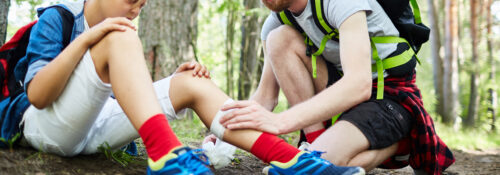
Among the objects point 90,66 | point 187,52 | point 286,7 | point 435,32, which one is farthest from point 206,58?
point 90,66

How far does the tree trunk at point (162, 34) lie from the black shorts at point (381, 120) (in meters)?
2.92

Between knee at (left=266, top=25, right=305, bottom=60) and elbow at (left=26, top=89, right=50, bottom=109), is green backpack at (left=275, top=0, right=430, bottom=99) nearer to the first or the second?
knee at (left=266, top=25, right=305, bottom=60)

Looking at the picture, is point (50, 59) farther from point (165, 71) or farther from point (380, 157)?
point (165, 71)

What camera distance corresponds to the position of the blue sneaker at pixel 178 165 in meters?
1.52

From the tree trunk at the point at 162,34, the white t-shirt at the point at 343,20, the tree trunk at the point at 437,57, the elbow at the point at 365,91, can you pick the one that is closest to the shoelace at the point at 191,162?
the elbow at the point at 365,91

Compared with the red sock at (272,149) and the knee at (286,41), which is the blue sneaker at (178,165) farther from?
the knee at (286,41)

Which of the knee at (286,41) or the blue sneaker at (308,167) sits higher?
the knee at (286,41)

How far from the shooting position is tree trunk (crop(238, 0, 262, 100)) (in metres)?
7.04

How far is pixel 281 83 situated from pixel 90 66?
1.34m

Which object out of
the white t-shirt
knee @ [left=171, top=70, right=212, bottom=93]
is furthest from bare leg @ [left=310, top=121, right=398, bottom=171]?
knee @ [left=171, top=70, right=212, bottom=93]

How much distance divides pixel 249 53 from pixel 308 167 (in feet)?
18.4

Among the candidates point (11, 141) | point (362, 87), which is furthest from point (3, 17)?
point (362, 87)

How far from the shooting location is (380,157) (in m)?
2.33

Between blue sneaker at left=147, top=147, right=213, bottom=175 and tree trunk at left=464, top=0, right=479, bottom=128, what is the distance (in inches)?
405
